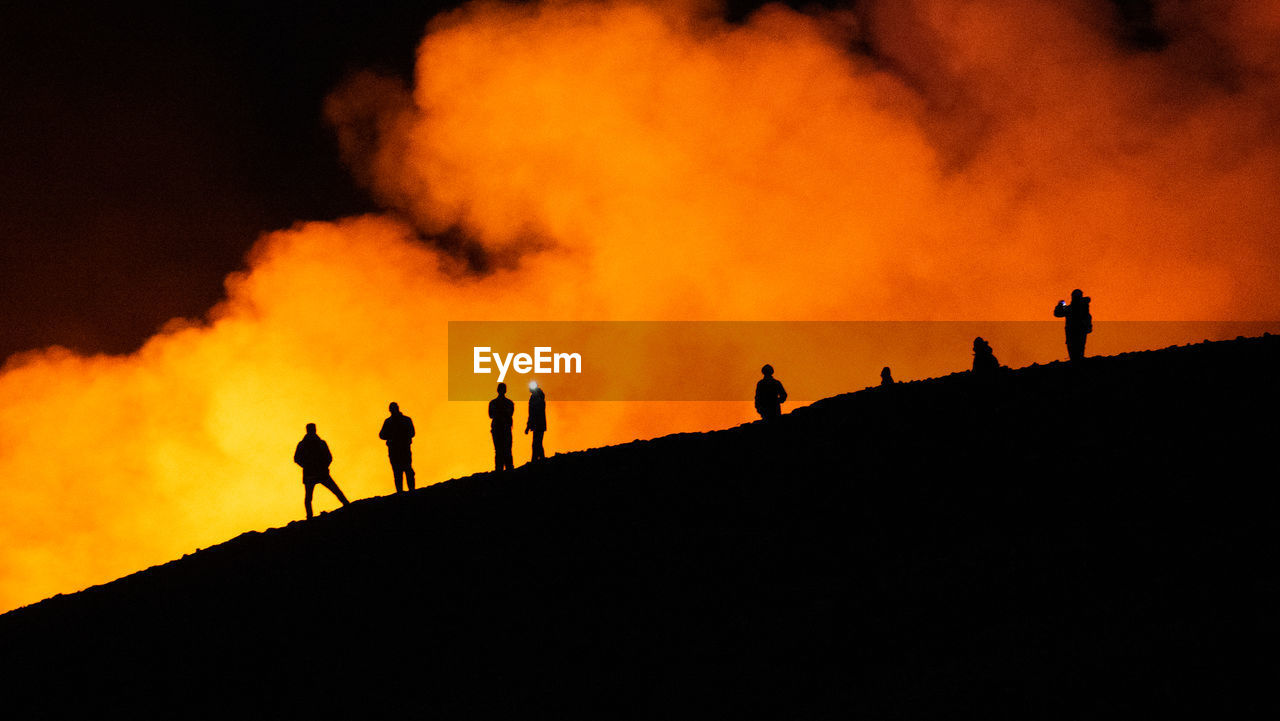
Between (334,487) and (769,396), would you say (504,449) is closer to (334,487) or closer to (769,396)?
(334,487)

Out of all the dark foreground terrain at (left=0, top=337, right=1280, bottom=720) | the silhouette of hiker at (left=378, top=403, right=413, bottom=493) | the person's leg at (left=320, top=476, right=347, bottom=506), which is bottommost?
the dark foreground terrain at (left=0, top=337, right=1280, bottom=720)

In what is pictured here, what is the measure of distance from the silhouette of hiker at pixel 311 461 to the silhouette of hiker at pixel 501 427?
3279 mm

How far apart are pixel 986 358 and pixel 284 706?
14367mm

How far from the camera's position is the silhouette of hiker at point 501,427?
63.5 feet

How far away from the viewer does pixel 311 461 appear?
18172mm

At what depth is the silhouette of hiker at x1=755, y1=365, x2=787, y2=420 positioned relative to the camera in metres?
19.0

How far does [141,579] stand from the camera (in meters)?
16.8

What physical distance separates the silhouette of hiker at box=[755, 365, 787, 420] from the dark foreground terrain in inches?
59.4

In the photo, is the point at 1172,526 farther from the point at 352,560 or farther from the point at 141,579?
the point at 141,579

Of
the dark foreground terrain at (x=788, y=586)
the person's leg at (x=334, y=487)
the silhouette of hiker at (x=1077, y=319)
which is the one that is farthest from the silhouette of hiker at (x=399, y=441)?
the silhouette of hiker at (x=1077, y=319)

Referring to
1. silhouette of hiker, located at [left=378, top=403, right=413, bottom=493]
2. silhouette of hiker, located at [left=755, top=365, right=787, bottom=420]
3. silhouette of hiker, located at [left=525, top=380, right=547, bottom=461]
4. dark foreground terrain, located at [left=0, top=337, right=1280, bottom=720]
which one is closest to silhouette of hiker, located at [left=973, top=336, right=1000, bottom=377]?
dark foreground terrain, located at [left=0, top=337, right=1280, bottom=720]

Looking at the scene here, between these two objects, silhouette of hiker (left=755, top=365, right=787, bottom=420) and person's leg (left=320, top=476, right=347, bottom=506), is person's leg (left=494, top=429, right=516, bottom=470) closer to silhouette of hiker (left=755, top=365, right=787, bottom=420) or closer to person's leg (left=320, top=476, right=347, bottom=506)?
person's leg (left=320, top=476, right=347, bottom=506)

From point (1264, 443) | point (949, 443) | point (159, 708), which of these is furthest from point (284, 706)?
point (1264, 443)

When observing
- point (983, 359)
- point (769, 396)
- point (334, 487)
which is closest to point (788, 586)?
point (769, 396)
